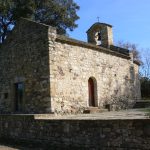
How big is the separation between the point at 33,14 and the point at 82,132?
20917 millimetres

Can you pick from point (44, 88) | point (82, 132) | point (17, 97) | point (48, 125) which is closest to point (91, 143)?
point (82, 132)

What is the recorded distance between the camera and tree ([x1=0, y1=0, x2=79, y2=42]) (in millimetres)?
27641

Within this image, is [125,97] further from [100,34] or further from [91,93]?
[100,34]

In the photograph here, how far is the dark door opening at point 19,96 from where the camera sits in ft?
56.5

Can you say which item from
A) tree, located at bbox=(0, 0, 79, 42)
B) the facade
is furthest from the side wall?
tree, located at bbox=(0, 0, 79, 42)

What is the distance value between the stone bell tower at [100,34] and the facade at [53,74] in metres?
2.77

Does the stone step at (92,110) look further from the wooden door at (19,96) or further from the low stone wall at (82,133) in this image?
the low stone wall at (82,133)

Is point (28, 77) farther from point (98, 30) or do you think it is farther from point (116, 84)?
point (98, 30)

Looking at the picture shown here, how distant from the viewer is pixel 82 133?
9.39m

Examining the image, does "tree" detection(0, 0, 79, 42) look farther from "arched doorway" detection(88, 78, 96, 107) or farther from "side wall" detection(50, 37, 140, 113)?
"arched doorway" detection(88, 78, 96, 107)

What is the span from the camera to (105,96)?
18.9m

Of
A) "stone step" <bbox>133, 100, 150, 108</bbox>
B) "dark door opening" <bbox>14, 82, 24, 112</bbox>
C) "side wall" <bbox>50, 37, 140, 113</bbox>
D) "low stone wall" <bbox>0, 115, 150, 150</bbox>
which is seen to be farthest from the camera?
"stone step" <bbox>133, 100, 150, 108</bbox>

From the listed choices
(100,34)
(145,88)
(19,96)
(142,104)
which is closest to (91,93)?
(19,96)

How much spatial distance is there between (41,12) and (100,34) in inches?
352
